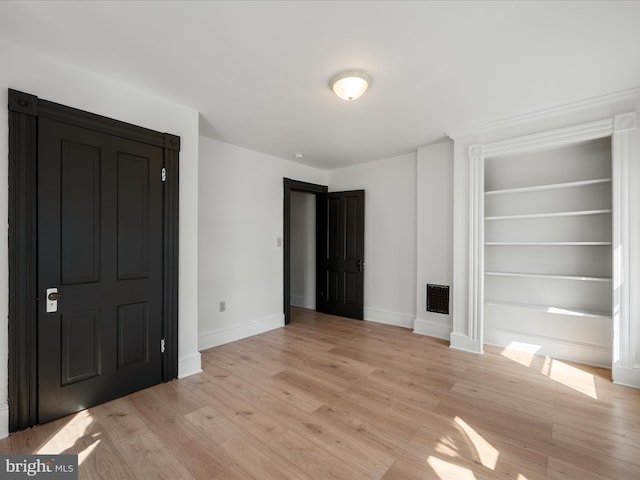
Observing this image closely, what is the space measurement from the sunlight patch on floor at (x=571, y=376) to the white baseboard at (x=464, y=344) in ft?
2.08

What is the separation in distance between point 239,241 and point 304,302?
2.33 m

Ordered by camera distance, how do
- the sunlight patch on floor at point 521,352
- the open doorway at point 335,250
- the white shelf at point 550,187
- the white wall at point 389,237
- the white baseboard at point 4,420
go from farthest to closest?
the open doorway at point 335,250, the white wall at point 389,237, the sunlight patch on floor at point 521,352, the white shelf at point 550,187, the white baseboard at point 4,420

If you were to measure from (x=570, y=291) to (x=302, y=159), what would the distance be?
393 cm

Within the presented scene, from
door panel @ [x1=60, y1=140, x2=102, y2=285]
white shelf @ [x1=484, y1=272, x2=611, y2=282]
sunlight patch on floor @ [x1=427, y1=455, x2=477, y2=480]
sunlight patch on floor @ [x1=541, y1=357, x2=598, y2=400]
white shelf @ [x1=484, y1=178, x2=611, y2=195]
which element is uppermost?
white shelf @ [x1=484, y1=178, x2=611, y2=195]

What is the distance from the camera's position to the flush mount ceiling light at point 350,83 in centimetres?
231

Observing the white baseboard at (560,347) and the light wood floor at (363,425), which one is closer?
the light wood floor at (363,425)

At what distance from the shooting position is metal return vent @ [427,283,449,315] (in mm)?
4062

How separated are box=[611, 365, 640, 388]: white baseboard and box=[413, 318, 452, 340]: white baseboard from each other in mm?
1593

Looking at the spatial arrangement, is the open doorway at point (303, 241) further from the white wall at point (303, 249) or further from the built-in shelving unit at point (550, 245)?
the built-in shelving unit at point (550, 245)

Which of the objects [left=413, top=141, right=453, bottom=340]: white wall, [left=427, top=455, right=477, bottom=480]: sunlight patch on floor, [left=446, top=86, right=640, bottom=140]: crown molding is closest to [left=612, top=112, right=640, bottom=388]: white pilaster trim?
[left=446, top=86, right=640, bottom=140]: crown molding

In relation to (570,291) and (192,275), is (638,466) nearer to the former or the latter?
(570,291)

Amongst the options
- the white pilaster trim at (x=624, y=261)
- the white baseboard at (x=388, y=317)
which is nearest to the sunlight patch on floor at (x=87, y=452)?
the white baseboard at (x=388, y=317)

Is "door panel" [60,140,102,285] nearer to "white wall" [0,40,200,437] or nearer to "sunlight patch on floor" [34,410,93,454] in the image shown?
"white wall" [0,40,200,437]

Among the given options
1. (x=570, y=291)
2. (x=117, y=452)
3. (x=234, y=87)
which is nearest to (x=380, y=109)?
(x=234, y=87)
